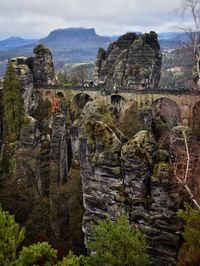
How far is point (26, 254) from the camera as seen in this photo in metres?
21.1

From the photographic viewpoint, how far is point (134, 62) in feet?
220

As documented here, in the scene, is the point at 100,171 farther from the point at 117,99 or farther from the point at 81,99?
the point at 81,99

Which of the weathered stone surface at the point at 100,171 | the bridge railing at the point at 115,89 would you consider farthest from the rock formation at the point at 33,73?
the weathered stone surface at the point at 100,171

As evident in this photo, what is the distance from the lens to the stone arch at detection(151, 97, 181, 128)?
5341 centimetres

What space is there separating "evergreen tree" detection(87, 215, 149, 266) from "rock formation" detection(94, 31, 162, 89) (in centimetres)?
4664

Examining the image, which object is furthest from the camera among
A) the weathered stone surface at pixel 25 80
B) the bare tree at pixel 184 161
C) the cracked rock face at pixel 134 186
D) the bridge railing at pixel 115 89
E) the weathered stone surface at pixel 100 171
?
the weathered stone surface at pixel 25 80

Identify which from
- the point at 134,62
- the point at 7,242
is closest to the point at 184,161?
the point at 7,242

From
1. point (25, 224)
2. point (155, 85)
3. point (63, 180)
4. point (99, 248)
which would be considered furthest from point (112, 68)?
point (99, 248)

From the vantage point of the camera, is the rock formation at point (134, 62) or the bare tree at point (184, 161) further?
the rock formation at point (134, 62)

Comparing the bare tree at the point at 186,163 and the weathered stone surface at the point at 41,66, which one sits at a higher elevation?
the weathered stone surface at the point at 41,66

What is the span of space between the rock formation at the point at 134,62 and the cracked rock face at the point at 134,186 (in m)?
40.1

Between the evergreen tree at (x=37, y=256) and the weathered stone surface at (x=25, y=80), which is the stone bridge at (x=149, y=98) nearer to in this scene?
the weathered stone surface at (x=25, y=80)

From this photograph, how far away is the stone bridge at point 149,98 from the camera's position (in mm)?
58438

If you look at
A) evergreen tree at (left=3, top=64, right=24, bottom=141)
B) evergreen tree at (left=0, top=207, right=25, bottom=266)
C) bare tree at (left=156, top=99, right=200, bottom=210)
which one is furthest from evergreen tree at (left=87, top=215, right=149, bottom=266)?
evergreen tree at (left=3, top=64, right=24, bottom=141)
